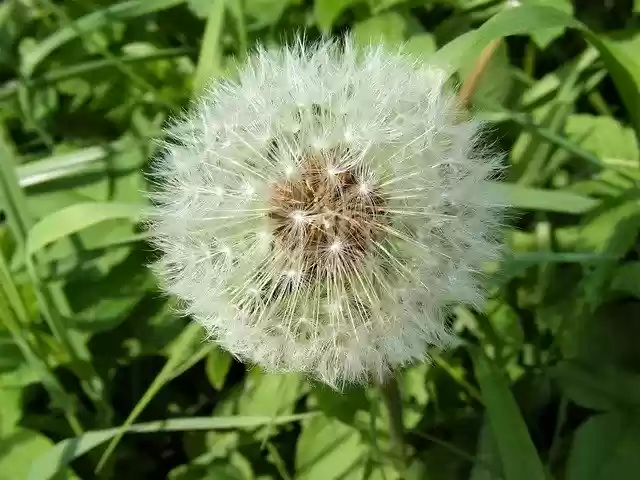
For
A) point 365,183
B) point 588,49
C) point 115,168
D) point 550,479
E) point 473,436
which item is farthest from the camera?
point 588,49

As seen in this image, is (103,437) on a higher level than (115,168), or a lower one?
lower

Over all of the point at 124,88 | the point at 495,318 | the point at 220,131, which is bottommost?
the point at 495,318

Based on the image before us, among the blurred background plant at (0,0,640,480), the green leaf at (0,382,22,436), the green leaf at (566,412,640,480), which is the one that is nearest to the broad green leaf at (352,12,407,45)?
the blurred background plant at (0,0,640,480)

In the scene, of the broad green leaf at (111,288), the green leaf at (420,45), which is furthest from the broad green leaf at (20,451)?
the green leaf at (420,45)

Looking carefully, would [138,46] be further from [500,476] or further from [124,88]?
[500,476]

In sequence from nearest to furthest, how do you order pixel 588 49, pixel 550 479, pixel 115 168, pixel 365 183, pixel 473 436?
pixel 365 183 < pixel 550 479 < pixel 473 436 < pixel 115 168 < pixel 588 49

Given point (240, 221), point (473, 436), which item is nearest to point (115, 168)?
point (240, 221)
